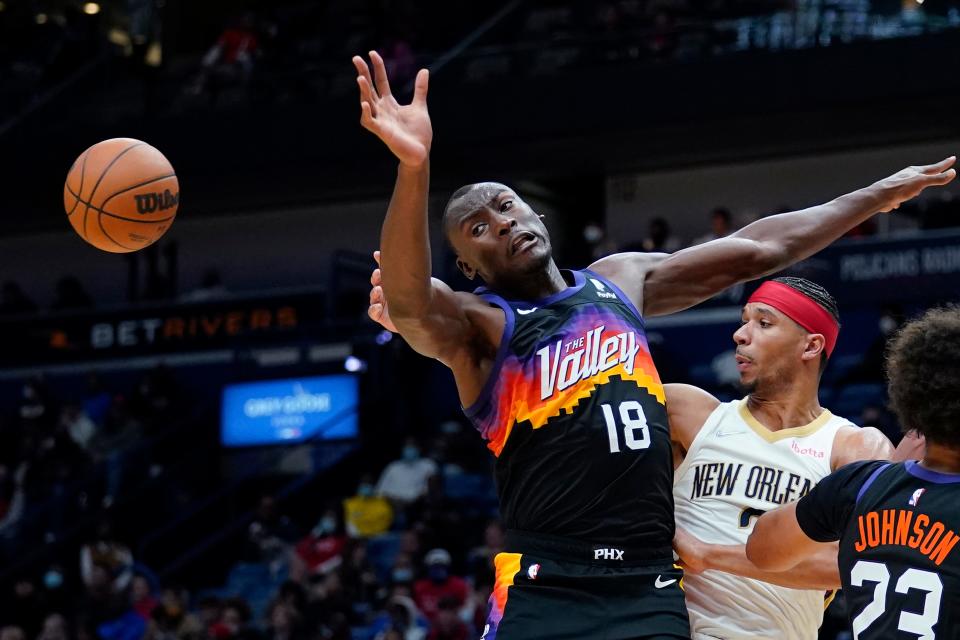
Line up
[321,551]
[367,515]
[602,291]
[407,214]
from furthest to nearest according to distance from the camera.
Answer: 1. [367,515]
2. [321,551]
3. [602,291]
4. [407,214]

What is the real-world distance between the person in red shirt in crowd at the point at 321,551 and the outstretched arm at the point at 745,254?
9.72 meters

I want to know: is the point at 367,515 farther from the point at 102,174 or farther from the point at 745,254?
the point at 745,254

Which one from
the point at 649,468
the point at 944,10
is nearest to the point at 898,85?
the point at 944,10

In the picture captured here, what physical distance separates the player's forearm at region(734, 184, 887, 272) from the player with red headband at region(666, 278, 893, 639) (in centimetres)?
32

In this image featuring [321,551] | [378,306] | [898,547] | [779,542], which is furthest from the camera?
[321,551]

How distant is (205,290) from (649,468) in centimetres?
1747

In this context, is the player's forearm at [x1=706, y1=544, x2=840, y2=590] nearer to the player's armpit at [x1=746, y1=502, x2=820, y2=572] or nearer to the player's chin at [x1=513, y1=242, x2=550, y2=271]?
the player's armpit at [x1=746, y1=502, x2=820, y2=572]

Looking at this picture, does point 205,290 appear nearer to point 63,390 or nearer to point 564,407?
point 63,390

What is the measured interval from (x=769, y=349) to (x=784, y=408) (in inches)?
8.9

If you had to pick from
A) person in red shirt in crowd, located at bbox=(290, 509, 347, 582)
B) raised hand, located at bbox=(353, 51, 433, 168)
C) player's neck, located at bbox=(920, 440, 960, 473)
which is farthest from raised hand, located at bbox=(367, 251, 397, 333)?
person in red shirt in crowd, located at bbox=(290, 509, 347, 582)

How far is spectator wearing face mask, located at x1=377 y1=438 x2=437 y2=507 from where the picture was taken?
624 inches

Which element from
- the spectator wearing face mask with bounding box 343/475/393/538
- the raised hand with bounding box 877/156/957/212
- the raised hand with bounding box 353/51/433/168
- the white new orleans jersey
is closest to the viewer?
the raised hand with bounding box 353/51/433/168

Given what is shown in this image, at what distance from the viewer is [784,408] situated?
537 centimetres

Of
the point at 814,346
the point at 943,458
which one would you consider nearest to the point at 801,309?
the point at 814,346
